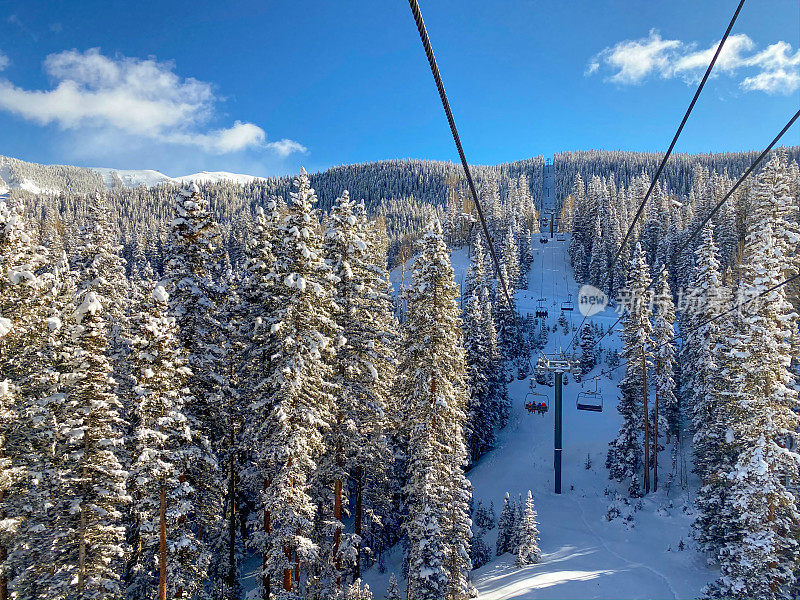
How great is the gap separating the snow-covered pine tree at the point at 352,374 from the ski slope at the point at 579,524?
8.38 m

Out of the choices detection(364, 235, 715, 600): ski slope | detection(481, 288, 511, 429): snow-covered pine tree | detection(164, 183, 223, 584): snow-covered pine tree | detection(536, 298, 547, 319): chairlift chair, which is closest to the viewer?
detection(164, 183, 223, 584): snow-covered pine tree

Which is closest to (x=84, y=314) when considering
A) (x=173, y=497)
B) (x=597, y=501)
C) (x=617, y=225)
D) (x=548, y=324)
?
(x=173, y=497)

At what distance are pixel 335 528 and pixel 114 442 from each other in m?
9.65

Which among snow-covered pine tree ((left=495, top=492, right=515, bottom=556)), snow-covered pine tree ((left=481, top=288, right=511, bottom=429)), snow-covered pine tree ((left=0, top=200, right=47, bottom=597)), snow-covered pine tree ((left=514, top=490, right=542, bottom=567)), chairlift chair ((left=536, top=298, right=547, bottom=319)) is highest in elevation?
snow-covered pine tree ((left=0, top=200, right=47, bottom=597))

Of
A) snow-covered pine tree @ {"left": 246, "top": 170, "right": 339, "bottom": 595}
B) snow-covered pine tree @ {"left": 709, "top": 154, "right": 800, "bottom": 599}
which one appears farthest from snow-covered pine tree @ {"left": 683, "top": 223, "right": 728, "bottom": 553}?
snow-covered pine tree @ {"left": 246, "top": 170, "right": 339, "bottom": 595}

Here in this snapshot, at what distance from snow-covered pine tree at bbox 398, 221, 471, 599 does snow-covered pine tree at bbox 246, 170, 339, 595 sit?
14.1ft

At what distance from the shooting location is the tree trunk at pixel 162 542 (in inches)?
575

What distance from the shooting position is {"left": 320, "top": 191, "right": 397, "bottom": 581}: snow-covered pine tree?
61.5 feet

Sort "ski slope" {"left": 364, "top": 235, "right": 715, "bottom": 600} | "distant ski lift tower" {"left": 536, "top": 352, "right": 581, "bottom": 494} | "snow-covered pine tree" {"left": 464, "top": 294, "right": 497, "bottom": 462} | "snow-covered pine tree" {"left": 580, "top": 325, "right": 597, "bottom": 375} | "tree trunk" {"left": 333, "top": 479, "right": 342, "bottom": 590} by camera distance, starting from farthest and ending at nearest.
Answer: "snow-covered pine tree" {"left": 580, "top": 325, "right": 597, "bottom": 375}, "snow-covered pine tree" {"left": 464, "top": 294, "right": 497, "bottom": 462}, "distant ski lift tower" {"left": 536, "top": 352, "right": 581, "bottom": 494}, "ski slope" {"left": 364, "top": 235, "right": 715, "bottom": 600}, "tree trunk" {"left": 333, "top": 479, "right": 342, "bottom": 590}

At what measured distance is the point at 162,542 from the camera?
583 inches

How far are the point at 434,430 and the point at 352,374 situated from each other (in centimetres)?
479

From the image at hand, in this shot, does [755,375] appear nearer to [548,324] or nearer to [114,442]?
[114,442]

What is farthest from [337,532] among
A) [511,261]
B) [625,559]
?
[511,261]

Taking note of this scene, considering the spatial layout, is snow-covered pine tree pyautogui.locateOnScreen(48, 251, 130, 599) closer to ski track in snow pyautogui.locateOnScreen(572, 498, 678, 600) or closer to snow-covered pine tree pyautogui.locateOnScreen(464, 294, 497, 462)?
ski track in snow pyautogui.locateOnScreen(572, 498, 678, 600)
